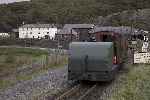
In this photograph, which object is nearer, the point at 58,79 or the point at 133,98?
the point at 133,98

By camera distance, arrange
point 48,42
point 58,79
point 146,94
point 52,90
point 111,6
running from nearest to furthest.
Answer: point 146,94 < point 52,90 < point 58,79 < point 48,42 < point 111,6

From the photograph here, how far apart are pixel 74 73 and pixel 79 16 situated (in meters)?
164

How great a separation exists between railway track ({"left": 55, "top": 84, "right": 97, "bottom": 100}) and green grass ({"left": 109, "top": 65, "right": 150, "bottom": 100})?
58.9 inches

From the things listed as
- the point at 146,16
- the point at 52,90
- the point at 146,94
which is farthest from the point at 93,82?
the point at 146,16

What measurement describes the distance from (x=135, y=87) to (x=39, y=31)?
118 metres

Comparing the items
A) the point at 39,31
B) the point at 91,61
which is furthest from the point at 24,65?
the point at 39,31

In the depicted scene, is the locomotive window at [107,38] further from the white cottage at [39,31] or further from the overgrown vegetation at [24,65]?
the white cottage at [39,31]

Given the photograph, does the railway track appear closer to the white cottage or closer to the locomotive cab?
the locomotive cab

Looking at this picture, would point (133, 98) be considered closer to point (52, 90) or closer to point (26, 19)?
point (52, 90)

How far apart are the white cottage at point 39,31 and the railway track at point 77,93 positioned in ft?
362

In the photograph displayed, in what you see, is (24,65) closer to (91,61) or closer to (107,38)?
(107,38)

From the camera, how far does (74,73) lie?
860 inches

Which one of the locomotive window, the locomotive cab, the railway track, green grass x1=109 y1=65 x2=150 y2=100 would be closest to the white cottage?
the locomotive window

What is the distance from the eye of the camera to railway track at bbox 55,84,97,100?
18.0m
